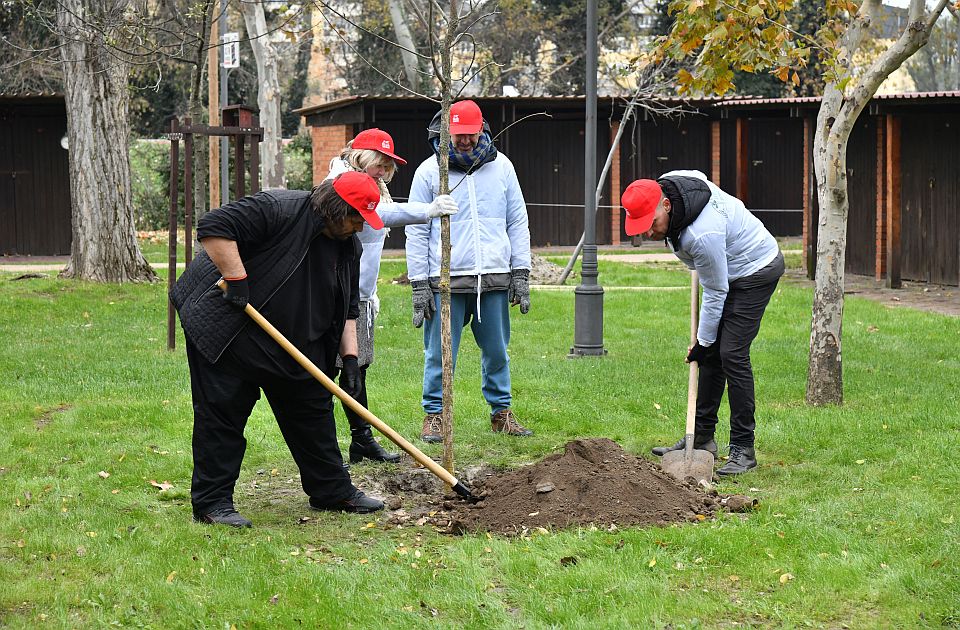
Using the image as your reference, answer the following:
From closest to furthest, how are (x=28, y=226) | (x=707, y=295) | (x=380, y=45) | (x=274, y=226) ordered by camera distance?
(x=274, y=226) < (x=707, y=295) < (x=28, y=226) < (x=380, y=45)

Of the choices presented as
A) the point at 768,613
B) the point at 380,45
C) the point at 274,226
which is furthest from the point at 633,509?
the point at 380,45

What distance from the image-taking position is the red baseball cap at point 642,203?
18.5 feet

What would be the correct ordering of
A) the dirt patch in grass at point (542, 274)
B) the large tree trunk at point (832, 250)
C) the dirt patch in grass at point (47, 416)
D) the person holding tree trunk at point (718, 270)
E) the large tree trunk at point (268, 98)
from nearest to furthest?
the person holding tree trunk at point (718, 270), the dirt patch in grass at point (47, 416), the large tree trunk at point (832, 250), the dirt patch in grass at point (542, 274), the large tree trunk at point (268, 98)

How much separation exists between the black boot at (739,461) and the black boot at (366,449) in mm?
1876

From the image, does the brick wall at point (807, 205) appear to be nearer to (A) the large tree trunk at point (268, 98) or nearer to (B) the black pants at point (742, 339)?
(B) the black pants at point (742, 339)

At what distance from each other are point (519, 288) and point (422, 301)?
2.01 feet

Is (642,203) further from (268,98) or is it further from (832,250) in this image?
(268,98)

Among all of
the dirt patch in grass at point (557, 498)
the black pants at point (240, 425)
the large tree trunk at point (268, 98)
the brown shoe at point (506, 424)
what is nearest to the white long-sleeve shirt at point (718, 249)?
the dirt patch in grass at point (557, 498)

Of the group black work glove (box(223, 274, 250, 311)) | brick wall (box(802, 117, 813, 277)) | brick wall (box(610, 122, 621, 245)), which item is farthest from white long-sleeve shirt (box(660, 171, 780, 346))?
brick wall (box(610, 122, 621, 245))

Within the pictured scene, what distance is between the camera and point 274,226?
16.8ft

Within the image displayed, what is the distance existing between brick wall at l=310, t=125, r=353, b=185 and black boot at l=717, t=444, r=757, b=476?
17554mm

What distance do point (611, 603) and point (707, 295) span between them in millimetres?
2303

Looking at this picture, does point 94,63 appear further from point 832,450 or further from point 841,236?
point 832,450

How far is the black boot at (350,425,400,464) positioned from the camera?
21.7 feet
